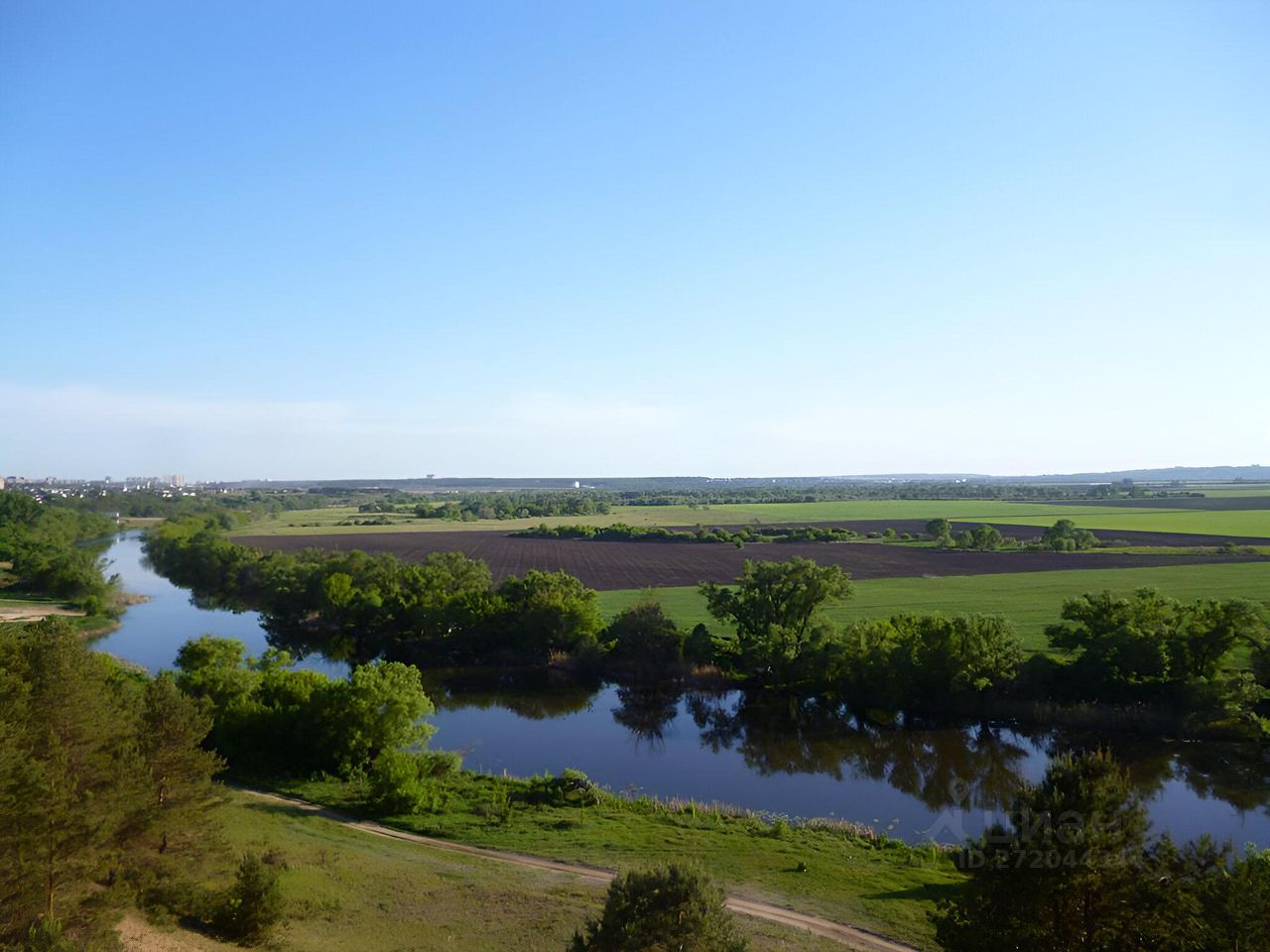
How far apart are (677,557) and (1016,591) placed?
1627 inches

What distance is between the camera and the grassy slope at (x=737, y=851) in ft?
64.7

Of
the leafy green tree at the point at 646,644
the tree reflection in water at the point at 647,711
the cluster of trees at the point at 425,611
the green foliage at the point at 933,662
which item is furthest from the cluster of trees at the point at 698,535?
the green foliage at the point at 933,662

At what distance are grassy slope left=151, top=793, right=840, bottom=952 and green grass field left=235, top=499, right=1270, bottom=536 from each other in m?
115

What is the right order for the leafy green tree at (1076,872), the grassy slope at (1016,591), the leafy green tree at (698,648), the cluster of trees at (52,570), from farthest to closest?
the cluster of trees at (52,570) < the grassy slope at (1016,591) < the leafy green tree at (698,648) < the leafy green tree at (1076,872)

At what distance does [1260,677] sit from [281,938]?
1742 inches

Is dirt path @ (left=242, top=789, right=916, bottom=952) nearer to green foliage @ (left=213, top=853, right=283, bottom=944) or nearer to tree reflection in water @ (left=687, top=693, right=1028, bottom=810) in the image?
green foliage @ (left=213, top=853, right=283, bottom=944)

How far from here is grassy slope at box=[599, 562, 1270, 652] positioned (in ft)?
192

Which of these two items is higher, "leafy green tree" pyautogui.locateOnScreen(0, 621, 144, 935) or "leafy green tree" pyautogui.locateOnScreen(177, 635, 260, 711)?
"leafy green tree" pyautogui.locateOnScreen(0, 621, 144, 935)

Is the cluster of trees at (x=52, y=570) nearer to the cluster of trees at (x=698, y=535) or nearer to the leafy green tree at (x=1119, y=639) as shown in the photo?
the cluster of trees at (x=698, y=535)

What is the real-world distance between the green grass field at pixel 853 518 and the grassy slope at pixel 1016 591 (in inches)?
1790

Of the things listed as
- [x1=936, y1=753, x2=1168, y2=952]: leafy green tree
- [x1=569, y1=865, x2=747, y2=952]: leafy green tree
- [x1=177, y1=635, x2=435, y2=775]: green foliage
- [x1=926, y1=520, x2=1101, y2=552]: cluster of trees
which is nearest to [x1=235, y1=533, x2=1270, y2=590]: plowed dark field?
[x1=926, y1=520, x2=1101, y2=552]: cluster of trees

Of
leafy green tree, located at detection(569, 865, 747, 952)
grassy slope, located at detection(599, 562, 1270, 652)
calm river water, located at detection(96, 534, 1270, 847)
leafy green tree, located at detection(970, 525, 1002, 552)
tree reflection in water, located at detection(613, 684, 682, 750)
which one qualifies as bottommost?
tree reflection in water, located at detection(613, 684, 682, 750)

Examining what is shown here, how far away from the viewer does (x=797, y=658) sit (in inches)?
1806

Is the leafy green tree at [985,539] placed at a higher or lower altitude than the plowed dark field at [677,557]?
higher
